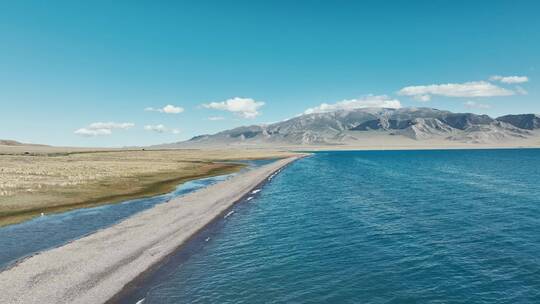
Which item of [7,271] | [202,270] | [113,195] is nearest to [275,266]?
[202,270]

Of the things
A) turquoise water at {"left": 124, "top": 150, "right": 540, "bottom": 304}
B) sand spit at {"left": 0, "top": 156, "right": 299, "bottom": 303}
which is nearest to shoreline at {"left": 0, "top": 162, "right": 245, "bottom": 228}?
sand spit at {"left": 0, "top": 156, "right": 299, "bottom": 303}

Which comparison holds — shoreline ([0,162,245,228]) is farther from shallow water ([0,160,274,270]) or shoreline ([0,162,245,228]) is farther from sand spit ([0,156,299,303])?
sand spit ([0,156,299,303])

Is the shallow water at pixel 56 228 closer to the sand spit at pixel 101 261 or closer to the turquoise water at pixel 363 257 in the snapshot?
the sand spit at pixel 101 261

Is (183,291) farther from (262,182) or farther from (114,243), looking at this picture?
(262,182)

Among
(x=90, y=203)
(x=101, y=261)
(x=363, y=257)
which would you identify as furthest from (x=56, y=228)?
(x=363, y=257)

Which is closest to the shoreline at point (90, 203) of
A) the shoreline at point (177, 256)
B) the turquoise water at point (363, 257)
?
the shoreline at point (177, 256)

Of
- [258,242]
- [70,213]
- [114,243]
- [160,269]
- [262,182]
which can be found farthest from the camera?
[262,182]
